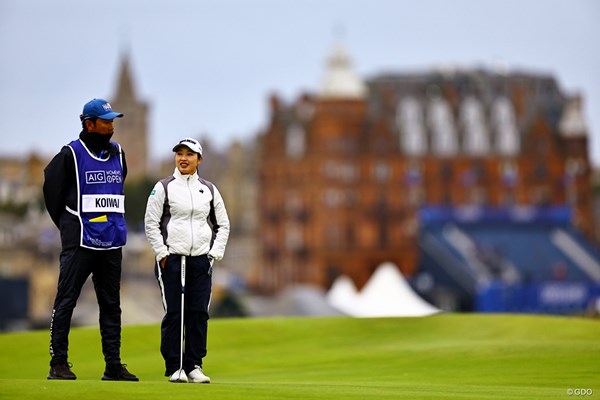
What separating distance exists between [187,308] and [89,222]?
1178 mm

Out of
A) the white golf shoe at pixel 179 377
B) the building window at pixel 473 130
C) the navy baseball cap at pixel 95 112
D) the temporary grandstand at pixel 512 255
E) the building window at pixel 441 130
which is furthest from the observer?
the building window at pixel 473 130

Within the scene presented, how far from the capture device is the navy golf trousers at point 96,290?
54.7ft

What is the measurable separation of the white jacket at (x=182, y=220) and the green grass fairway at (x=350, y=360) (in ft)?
4.17

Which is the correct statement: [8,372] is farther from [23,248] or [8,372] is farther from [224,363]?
[23,248]

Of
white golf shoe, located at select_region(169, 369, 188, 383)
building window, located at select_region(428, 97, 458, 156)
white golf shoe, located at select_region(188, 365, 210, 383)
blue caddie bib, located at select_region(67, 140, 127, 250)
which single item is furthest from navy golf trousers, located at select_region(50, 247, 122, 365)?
building window, located at select_region(428, 97, 458, 156)

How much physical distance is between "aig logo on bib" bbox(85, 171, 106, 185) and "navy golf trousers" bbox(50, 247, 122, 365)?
60 cm

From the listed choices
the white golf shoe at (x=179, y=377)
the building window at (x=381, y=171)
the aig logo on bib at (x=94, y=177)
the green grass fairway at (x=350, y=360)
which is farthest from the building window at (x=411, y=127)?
the white golf shoe at (x=179, y=377)

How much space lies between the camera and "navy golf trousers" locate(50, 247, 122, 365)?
656 inches

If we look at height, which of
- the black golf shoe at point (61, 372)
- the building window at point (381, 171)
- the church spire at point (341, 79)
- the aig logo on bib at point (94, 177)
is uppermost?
the church spire at point (341, 79)

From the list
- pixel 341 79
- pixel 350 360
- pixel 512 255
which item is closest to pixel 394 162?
pixel 341 79

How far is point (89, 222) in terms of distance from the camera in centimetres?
1664

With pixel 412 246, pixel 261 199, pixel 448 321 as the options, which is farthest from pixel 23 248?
pixel 448 321

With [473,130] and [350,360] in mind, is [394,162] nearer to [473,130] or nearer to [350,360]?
[473,130]

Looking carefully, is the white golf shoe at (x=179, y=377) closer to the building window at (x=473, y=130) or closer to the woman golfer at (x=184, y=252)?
the woman golfer at (x=184, y=252)
